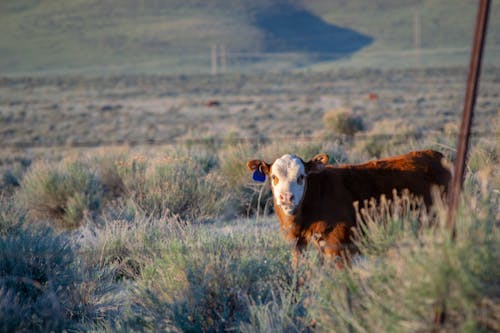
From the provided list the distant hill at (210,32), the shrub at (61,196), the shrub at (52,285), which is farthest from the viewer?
the distant hill at (210,32)

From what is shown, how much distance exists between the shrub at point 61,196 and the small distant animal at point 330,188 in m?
5.11

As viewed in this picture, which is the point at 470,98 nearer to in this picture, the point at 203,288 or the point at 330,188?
the point at 203,288

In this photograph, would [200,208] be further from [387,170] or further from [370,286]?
[370,286]

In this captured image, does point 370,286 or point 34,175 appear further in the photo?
point 34,175

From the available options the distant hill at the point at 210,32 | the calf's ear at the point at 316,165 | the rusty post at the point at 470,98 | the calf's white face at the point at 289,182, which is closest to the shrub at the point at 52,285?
the calf's white face at the point at 289,182

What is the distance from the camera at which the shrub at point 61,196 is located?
11094 mm

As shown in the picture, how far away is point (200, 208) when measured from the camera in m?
10.2

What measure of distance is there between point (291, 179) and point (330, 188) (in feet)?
1.74

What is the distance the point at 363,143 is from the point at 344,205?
10670mm

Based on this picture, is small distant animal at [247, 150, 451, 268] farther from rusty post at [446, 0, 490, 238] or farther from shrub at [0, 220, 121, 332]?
rusty post at [446, 0, 490, 238]

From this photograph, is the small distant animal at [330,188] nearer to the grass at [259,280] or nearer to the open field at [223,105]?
the grass at [259,280]

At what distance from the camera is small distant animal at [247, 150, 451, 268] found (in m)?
6.45

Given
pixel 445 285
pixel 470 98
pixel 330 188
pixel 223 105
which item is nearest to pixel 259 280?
pixel 330 188

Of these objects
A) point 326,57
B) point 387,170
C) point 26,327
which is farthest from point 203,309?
point 326,57
